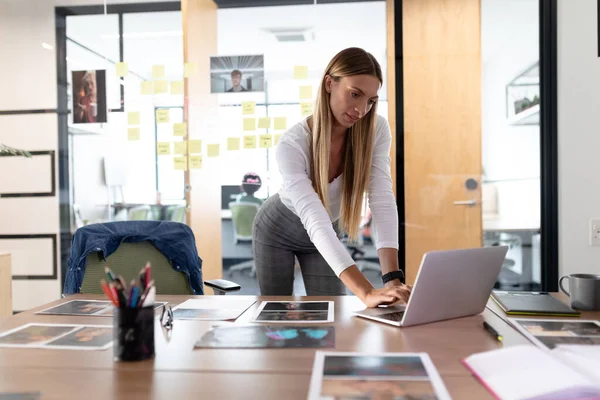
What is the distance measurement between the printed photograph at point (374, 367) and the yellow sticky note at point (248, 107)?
2.63 m

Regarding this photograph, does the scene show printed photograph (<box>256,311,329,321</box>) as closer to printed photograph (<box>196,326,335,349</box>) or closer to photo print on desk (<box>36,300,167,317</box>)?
printed photograph (<box>196,326,335,349</box>)

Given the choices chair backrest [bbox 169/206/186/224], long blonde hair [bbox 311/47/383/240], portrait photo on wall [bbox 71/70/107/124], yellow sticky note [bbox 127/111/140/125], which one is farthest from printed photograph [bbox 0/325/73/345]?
portrait photo on wall [bbox 71/70/107/124]

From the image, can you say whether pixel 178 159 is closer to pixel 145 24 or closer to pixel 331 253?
pixel 145 24

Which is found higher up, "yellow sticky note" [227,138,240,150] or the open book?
"yellow sticky note" [227,138,240,150]

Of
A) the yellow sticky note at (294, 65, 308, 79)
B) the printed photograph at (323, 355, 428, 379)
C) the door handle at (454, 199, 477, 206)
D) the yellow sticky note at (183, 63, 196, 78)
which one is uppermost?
the yellow sticky note at (183, 63, 196, 78)

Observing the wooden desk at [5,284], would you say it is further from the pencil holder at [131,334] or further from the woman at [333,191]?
the pencil holder at [131,334]

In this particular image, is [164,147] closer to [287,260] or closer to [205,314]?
[287,260]

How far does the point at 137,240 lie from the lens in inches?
79.4

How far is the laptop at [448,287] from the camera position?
45.3 inches

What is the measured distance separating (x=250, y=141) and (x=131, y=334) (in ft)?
8.34

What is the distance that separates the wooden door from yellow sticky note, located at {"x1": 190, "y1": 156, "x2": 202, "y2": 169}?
134 centimetres

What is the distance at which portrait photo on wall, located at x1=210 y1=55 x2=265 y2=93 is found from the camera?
135 inches

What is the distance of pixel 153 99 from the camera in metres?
3.53

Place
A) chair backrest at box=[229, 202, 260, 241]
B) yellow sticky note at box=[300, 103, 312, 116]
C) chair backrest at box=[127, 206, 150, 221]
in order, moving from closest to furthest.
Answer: yellow sticky note at box=[300, 103, 312, 116] < chair backrest at box=[127, 206, 150, 221] < chair backrest at box=[229, 202, 260, 241]
